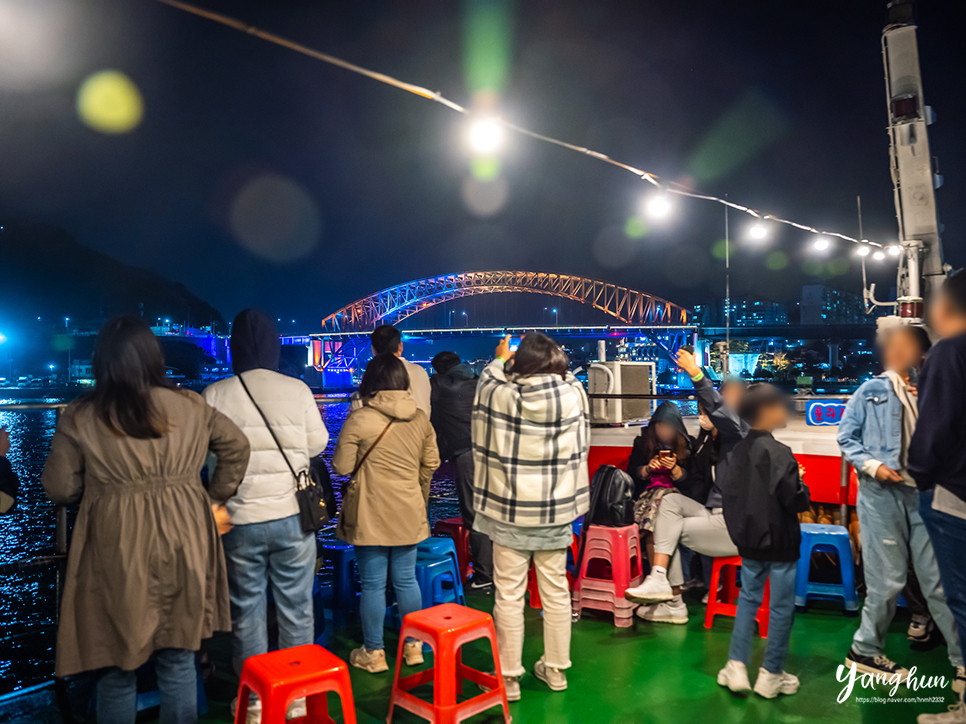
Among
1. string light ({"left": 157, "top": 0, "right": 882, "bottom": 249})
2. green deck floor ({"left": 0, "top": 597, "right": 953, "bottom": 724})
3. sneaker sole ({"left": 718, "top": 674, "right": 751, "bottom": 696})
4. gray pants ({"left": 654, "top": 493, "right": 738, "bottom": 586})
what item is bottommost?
green deck floor ({"left": 0, "top": 597, "right": 953, "bottom": 724})

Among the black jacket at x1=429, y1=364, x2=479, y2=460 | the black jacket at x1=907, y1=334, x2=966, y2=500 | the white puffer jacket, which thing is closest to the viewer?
the black jacket at x1=907, y1=334, x2=966, y2=500

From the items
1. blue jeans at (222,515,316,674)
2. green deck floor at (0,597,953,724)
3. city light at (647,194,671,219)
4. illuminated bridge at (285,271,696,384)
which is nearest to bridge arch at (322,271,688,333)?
illuminated bridge at (285,271,696,384)

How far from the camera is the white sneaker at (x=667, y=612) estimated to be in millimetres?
3523

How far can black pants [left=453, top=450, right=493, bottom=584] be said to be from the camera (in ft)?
12.9

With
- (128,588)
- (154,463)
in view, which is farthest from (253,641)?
(154,463)

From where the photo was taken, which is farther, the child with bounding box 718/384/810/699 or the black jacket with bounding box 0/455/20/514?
the child with bounding box 718/384/810/699

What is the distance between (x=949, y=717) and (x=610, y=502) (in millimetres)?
1730

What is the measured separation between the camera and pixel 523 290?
77250 millimetres

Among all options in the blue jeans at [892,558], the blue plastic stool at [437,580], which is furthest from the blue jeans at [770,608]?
the blue plastic stool at [437,580]

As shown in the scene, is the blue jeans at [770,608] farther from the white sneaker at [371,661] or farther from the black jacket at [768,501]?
the white sneaker at [371,661]

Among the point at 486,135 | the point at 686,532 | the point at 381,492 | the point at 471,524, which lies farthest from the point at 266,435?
the point at 486,135

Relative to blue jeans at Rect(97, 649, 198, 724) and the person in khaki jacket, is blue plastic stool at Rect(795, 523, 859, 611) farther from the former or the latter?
blue jeans at Rect(97, 649, 198, 724)

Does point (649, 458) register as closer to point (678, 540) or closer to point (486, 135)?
point (678, 540)

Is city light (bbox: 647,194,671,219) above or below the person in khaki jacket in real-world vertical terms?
above
